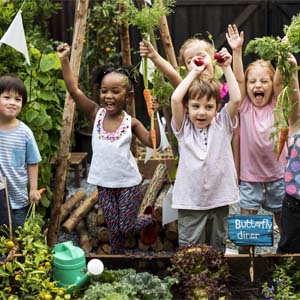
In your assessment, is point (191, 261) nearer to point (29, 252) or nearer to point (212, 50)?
point (29, 252)

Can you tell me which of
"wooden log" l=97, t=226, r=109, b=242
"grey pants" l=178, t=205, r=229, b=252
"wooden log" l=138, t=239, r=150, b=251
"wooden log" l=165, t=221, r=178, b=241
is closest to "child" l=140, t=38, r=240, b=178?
"grey pants" l=178, t=205, r=229, b=252

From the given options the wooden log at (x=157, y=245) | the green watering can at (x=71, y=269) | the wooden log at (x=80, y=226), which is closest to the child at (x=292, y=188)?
the green watering can at (x=71, y=269)

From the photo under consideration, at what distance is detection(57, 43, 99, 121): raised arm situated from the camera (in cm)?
382

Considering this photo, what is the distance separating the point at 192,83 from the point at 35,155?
1.15 m

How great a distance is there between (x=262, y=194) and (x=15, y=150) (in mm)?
1633

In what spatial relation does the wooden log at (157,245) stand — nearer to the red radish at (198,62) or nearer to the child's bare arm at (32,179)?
the child's bare arm at (32,179)

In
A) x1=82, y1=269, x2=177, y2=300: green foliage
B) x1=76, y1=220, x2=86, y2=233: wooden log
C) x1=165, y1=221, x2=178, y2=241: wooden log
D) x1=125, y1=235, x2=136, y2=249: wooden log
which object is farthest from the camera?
x1=76, y1=220, x2=86, y2=233: wooden log

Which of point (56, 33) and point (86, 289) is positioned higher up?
point (56, 33)

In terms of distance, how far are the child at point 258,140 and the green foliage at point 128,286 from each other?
1.34 metres

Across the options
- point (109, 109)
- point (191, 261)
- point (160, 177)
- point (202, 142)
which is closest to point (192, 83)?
point (202, 142)

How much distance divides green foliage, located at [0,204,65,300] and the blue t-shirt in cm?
90

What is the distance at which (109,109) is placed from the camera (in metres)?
3.86

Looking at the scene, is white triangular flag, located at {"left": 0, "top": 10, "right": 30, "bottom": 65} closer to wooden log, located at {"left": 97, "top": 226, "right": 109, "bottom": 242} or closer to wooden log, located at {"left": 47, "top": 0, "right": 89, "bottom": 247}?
wooden log, located at {"left": 47, "top": 0, "right": 89, "bottom": 247}

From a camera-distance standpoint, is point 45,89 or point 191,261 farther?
point 45,89
